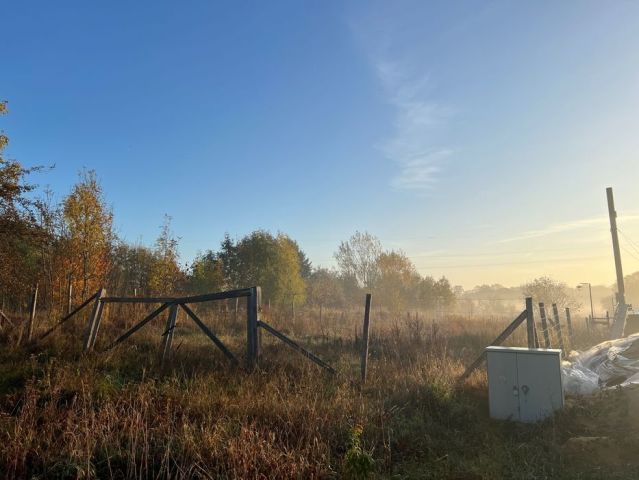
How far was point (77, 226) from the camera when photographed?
1750cm

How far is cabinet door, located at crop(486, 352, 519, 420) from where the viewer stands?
6770 millimetres

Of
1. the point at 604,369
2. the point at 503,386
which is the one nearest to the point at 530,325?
the point at 503,386

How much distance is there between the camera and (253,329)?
8.16m

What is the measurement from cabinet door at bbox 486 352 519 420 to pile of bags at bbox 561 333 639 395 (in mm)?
1746

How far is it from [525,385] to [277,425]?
4025 mm

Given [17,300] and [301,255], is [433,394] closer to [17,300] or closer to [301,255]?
[17,300]

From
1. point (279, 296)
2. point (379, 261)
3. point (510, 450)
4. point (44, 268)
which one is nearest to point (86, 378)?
point (510, 450)

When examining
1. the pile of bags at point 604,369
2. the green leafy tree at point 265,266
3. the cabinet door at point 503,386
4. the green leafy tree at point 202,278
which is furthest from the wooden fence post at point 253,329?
the green leafy tree at point 265,266

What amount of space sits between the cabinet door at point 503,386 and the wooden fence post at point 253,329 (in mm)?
4111

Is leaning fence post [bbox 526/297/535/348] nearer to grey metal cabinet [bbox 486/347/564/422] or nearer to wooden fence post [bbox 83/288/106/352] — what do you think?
grey metal cabinet [bbox 486/347/564/422]

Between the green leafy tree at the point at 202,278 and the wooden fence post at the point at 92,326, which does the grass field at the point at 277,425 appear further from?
the green leafy tree at the point at 202,278

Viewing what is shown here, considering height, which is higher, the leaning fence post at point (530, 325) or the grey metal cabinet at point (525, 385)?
the leaning fence post at point (530, 325)

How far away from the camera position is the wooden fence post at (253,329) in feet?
26.4

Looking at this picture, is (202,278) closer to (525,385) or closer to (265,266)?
(265,266)
